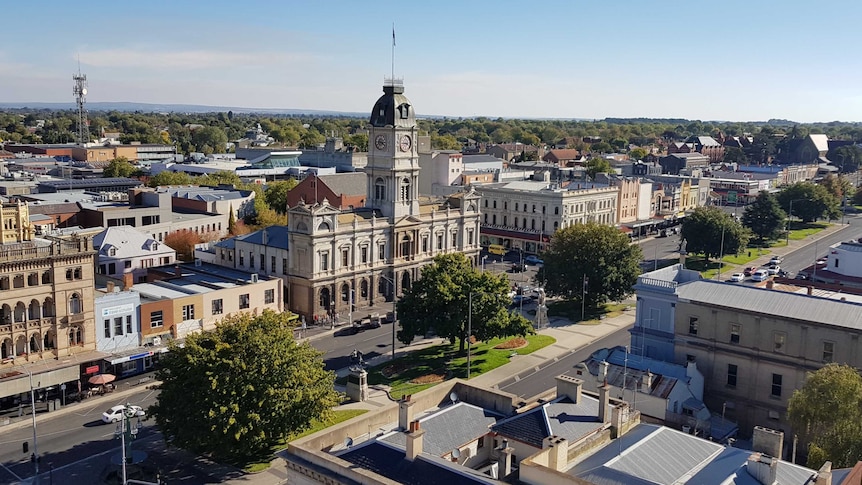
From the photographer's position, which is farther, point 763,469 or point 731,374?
point 731,374

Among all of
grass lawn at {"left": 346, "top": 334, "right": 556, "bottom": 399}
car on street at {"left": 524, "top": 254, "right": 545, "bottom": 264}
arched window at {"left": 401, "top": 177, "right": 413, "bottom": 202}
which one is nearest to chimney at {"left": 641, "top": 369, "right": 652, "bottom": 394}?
grass lawn at {"left": 346, "top": 334, "right": 556, "bottom": 399}

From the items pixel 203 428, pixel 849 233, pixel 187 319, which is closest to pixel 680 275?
pixel 203 428

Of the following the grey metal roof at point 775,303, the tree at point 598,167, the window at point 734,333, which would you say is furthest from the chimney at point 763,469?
the tree at point 598,167

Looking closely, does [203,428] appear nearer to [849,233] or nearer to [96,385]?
[96,385]

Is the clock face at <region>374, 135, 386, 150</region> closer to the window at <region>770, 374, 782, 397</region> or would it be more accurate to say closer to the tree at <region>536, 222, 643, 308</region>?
the tree at <region>536, 222, 643, 308</region>

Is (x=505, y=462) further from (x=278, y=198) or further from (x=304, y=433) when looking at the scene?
(x=278, y=198)

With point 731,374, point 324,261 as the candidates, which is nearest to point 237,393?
point 731,374

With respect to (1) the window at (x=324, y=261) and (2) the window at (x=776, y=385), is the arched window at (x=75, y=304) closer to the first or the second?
(1) the window at (x=324, y=261)
